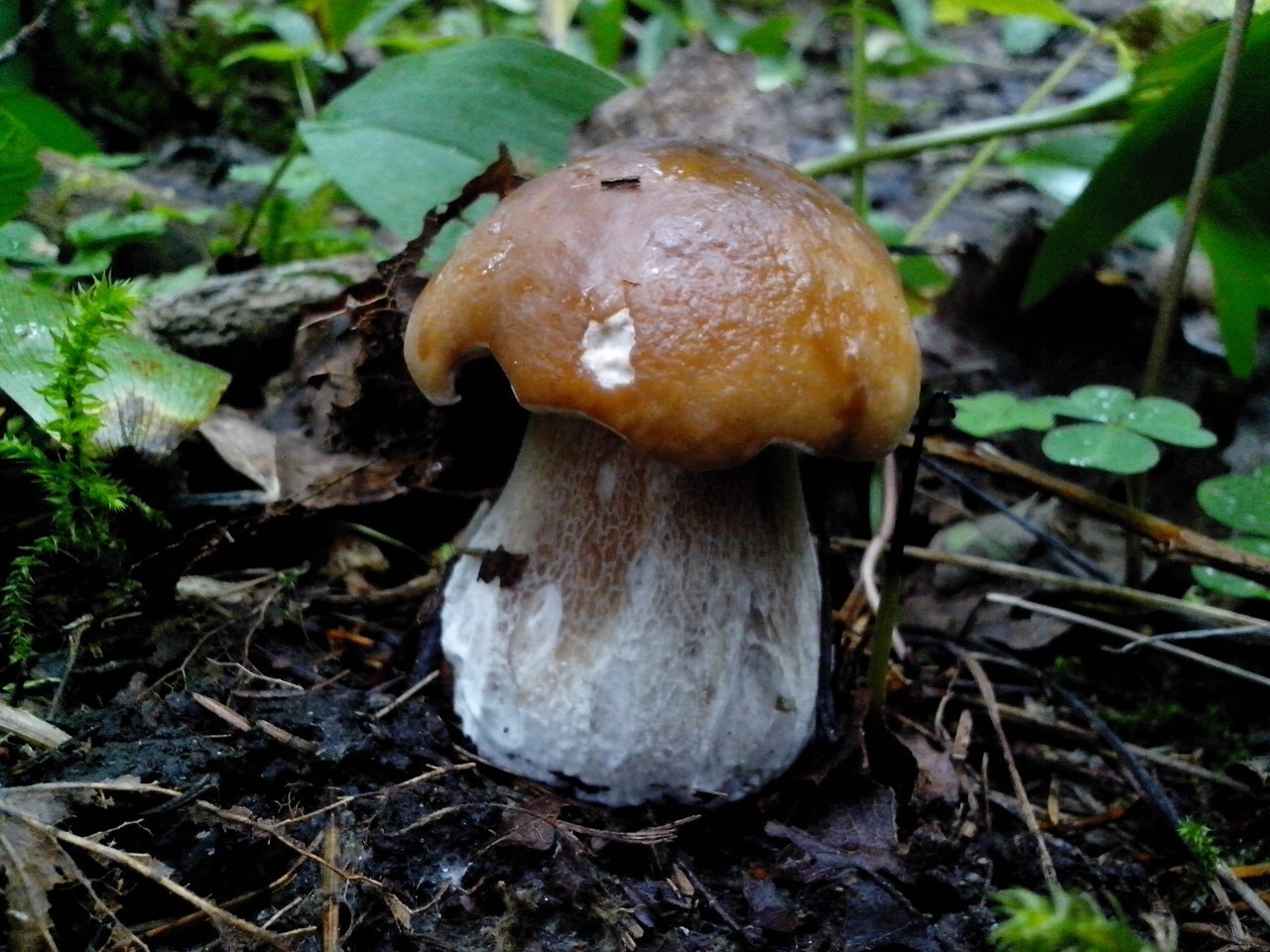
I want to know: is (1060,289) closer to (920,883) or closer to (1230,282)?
(1230,282)

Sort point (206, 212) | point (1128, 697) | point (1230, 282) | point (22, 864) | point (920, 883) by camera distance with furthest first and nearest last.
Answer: point (206, 212) → point (1230, 282) → point (1128, 697) → point (920, 883) → point (22, 864)

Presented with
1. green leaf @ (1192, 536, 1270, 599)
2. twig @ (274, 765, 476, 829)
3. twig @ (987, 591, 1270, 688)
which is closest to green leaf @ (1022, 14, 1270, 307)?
green leaf @ (1192, 536, 1270, 599)

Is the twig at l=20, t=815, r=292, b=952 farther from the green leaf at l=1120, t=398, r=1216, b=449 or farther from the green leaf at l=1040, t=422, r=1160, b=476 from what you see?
the green leaf at l=1120, t=398, r=1216, b=449

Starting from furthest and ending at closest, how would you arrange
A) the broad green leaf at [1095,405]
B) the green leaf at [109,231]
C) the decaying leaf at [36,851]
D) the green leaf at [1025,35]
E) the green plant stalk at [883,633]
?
the green leaf at [1025,35] < the green leaf at [109,231] < the broad green leaf at [1095,405] < the green plant stalk at [883,633] < the decaying leaf at [36,851]

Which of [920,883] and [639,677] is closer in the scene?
[920,883]

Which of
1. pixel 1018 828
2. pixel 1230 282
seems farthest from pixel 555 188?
pixel 1230 282

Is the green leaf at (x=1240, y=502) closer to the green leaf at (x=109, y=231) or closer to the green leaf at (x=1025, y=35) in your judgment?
the green leaf at (x=109, y=231)

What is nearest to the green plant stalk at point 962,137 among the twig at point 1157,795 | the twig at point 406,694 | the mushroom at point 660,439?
the mushroom at point 660,439

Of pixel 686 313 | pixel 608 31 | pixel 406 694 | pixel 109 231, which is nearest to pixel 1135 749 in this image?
pixel 686 313
